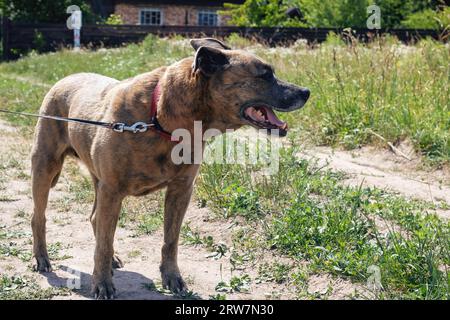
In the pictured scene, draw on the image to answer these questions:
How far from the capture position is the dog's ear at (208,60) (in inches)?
194

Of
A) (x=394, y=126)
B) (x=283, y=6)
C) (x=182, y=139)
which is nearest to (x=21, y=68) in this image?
(x=283, y=6)

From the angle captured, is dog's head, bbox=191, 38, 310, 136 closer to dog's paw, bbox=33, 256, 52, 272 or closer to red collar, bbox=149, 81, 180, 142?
red collar, bbox=149, 81, 180, 142

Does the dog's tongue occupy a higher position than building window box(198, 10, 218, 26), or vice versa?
building window box(198, 10, 218, 26)

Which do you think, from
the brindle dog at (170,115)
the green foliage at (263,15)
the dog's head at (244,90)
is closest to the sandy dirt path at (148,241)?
the brindle dog at (170,115)

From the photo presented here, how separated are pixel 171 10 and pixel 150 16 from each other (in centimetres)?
118

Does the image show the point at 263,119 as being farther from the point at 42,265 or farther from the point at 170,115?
the point at 42,265

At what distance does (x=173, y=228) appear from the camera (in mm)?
5562

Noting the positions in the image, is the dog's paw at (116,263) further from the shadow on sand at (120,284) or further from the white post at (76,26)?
the white post at (76,26)

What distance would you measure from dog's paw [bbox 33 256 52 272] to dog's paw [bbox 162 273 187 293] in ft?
3.38

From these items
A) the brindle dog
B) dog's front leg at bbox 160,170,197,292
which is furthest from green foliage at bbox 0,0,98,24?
dog's front leg at bbox 160,170,197,292

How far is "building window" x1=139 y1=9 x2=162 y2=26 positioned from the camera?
37719 mm

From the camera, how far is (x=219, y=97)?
5.01 metres

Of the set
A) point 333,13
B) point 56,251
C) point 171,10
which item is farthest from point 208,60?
point 171,10

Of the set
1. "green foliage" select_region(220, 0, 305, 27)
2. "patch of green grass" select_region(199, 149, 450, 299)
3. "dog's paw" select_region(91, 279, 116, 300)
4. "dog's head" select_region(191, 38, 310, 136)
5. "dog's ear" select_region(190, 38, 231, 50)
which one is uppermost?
"green foliage" select_region(220, 0, 305, 27)
